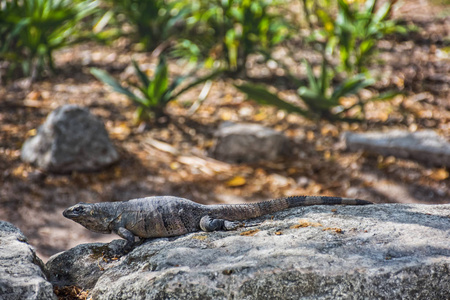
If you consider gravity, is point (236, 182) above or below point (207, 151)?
below

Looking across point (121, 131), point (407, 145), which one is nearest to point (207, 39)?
point (121, 131)

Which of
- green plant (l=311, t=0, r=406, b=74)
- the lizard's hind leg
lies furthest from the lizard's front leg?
green plant (l=311, t=0, r=406, b=74)

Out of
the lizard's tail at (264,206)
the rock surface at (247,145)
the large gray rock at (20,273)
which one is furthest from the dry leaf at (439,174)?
the large gray rock at (20,273)

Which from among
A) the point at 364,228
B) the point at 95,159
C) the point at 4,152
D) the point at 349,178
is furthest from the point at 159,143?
the point at 364,228

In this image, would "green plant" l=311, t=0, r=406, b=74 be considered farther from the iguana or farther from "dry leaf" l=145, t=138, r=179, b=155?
the iguana

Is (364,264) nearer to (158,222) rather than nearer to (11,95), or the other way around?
(158,222)

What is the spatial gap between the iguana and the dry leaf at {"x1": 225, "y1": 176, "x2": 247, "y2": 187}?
237 centimetres

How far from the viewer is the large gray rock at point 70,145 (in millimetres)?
5328

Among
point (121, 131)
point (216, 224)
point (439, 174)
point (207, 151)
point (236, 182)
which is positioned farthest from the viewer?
point (121, 131)

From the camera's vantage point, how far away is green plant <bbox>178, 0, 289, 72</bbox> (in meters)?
Result: 7.50

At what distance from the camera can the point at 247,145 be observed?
5801 millimetres

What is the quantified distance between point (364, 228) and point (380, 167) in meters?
3.12

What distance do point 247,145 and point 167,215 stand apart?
3174mm

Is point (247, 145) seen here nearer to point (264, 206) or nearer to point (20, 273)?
point (264, 206)
